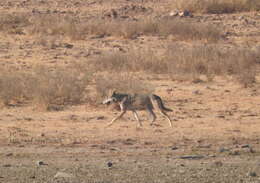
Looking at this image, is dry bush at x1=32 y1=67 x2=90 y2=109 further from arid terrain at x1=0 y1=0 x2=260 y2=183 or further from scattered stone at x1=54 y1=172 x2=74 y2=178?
scattered stone at x1=54 y1=172 x2=74 y2=178

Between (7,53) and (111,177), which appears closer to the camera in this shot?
(111,177)

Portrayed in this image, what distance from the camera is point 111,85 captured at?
46.2ft

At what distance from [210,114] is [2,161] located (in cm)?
523

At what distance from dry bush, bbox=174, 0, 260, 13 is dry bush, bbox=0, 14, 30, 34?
853cm

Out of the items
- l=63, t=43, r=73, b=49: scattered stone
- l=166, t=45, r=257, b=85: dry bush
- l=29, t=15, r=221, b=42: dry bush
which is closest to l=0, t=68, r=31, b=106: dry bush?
l=166, t=45, r=257, b=85: dry bush

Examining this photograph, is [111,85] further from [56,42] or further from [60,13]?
[60,13]

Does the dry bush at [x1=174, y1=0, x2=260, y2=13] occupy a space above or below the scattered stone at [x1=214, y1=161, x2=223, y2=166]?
above

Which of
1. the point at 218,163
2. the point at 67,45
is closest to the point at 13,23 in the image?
the point at 67,45

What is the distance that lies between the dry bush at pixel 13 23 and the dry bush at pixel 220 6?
28.0ft

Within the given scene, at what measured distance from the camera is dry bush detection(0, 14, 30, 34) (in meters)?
24.9

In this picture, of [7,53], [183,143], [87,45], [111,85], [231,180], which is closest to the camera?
[231,180]

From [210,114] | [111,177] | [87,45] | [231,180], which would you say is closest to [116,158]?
[111,177]

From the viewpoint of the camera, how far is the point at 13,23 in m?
26.2

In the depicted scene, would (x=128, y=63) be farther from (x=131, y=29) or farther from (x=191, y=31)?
(x=191, y=31)
